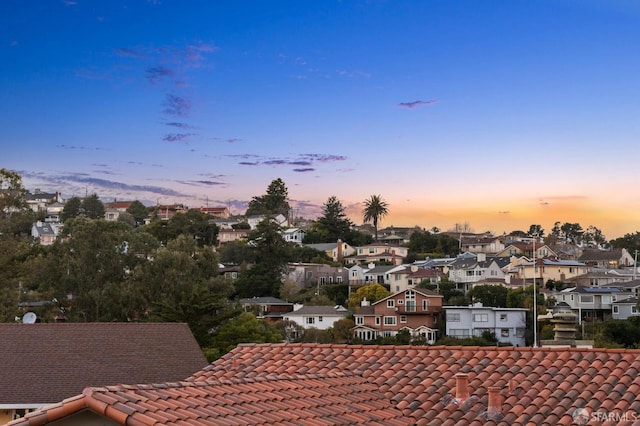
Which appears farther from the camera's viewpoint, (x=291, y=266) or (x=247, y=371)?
(x=291, y=266)

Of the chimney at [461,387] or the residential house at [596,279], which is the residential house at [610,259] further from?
the chimney at [461,387]

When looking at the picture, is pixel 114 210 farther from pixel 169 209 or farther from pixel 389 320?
pixel 389 320

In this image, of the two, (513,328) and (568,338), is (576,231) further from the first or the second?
(568,338)

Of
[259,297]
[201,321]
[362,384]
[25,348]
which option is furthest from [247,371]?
[259,297]

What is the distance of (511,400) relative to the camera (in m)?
10.5

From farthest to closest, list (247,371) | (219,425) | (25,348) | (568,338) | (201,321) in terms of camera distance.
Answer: (201,321)
(25,348)
(568,338)
(247,371)
(219,425)

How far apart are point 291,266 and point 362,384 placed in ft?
310

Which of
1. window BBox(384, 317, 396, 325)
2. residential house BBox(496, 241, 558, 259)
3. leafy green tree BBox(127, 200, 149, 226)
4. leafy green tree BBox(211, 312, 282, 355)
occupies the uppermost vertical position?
leafy green tree BBox(127, 200, 149, 226)

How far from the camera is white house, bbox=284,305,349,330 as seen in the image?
77.2 meters

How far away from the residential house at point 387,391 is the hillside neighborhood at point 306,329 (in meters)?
0.03

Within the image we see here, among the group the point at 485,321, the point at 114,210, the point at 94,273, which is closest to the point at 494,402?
the point at 94,273

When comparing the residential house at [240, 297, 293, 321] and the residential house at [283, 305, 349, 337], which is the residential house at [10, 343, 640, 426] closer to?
the residential house at [283, 305, 349, 337]

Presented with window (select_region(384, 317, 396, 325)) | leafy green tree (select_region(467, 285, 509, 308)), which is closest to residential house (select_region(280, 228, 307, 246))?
leafy green tree (select_region(467, 285, 509, 308))

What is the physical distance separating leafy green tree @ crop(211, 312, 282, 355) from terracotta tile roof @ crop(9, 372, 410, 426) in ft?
110
